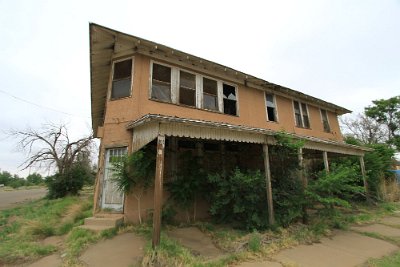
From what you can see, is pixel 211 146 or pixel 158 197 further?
pixel 211 146

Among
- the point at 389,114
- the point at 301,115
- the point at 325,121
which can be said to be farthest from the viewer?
the point at 389,114

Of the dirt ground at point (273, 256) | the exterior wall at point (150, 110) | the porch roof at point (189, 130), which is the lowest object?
the dirt ground at point (273, 256)

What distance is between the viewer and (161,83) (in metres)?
9.38

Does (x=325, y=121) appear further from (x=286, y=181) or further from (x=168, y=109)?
(x=168, y=109)

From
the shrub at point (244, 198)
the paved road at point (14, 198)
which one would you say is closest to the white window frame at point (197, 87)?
the shrub at point (244, 198)

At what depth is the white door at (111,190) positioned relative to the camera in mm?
8086

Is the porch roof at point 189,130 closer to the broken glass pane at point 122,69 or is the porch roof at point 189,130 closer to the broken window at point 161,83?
the broken window at point 161,83

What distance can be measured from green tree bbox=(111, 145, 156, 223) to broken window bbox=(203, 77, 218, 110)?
377 cm

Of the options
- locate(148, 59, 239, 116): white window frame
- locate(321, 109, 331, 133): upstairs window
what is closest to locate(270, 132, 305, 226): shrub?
locate(148, 59, 239, 116): white window frame

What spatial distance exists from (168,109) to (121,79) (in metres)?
2.21

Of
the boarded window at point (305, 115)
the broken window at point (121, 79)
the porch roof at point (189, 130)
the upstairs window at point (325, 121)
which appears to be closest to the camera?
the porch roof at point (189, 130)

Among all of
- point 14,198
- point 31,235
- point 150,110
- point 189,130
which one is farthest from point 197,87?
point 14,198

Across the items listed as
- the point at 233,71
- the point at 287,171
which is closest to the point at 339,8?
the point at 233,71

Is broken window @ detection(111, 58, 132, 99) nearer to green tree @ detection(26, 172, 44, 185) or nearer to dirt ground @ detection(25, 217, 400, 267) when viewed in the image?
dirt ground @ detection(25, 217, 400, 267)
